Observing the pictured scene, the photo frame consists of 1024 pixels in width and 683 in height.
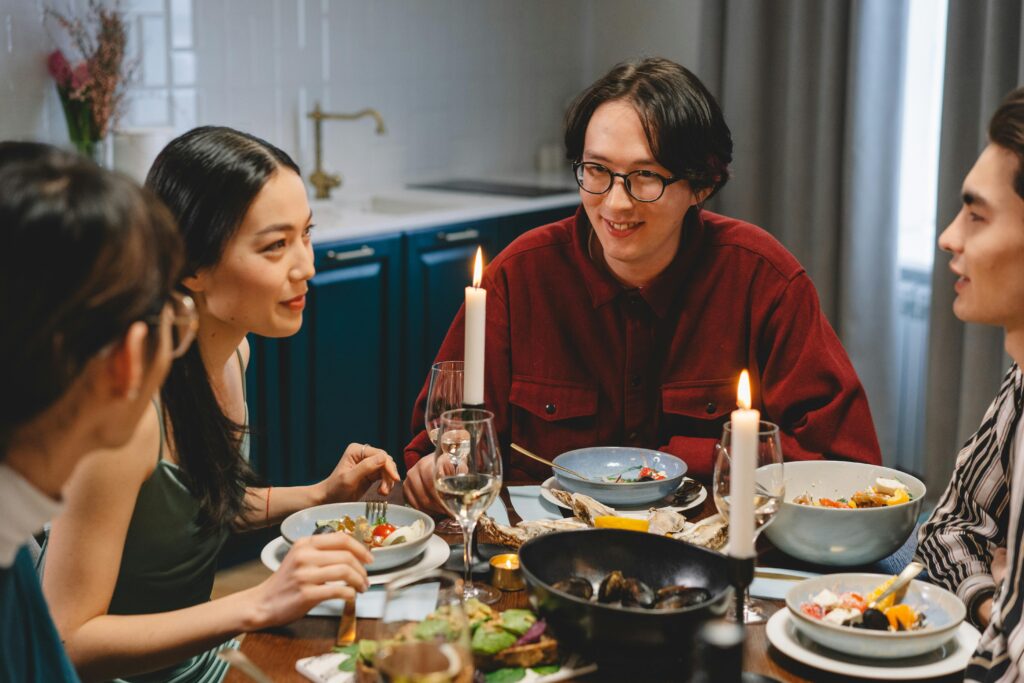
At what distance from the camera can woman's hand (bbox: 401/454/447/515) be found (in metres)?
1.67

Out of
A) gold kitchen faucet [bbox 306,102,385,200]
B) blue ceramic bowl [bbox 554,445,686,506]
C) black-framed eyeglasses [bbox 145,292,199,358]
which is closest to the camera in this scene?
black-framed eyeglasses [bbox 145,292,199,358]

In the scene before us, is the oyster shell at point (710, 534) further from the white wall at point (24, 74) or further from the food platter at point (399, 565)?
the white wall at point (24, 74)

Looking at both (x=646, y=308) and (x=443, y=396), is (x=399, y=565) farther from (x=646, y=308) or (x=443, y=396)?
(x=646, y=308)

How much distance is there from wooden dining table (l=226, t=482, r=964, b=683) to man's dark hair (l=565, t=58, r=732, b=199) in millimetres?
953

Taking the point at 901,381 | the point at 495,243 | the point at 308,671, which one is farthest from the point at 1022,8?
the point at 308,671

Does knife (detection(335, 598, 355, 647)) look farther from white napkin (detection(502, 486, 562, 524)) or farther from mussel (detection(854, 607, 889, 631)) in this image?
mussel (detection(854, 607, 889, 631))

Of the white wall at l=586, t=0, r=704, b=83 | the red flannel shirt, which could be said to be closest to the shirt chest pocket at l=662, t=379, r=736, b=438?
the red flannel shirt

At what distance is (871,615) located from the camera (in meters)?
1.27

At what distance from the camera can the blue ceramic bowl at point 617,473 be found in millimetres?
1667

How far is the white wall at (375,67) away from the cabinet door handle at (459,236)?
634 mm

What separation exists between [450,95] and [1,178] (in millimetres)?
3836

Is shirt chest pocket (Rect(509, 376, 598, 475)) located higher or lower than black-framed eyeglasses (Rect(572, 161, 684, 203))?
lower

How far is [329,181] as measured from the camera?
413cm

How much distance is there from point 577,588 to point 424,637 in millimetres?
329
